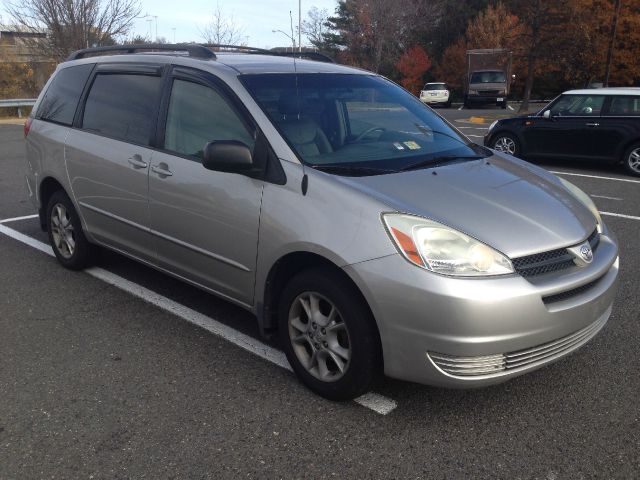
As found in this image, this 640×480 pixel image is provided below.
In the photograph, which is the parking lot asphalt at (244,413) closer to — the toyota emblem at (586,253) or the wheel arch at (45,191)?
the toyota emblem at (586,253)

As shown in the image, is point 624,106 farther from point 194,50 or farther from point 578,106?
point 194,50

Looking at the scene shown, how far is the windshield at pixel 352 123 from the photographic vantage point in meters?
3.42

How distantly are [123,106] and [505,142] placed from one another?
936 cm

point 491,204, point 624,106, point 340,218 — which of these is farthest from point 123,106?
point 624,106

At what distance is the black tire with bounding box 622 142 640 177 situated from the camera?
10508mm

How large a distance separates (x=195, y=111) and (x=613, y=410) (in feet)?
9.46

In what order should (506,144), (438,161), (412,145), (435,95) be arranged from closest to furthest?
(438,161), (412,145), (506,144), (435,95)

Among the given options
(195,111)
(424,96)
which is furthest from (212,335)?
(424,96)

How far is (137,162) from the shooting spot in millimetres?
4090

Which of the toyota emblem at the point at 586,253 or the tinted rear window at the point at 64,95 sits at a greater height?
the tinted rear window at the point at 64,95

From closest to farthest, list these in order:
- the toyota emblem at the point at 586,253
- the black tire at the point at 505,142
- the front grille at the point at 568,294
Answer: the front grille at the point at 568,294 → the toyota emblem at the point at 586,253 → the black tire at the point at 505,142

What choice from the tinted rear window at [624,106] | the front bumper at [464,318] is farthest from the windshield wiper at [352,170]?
the tinted rear window at [624,106]

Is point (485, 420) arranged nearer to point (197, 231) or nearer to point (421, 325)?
point (421, 325)

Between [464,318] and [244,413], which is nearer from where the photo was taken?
[464,318]
